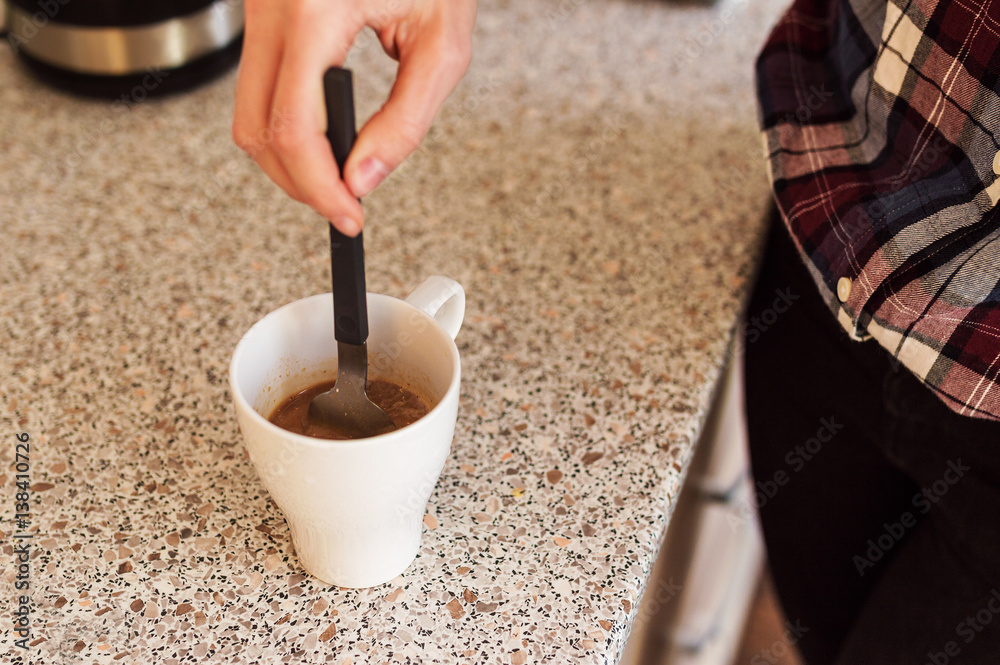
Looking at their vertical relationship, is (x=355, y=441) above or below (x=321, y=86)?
below

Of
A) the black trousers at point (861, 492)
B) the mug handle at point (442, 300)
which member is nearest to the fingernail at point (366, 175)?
the mug handle at point (442, 300)

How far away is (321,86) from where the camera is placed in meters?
0.43

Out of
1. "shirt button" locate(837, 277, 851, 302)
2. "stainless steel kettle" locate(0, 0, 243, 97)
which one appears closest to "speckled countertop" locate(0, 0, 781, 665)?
"stainless steel kettle" locate(0, 0, 243, 97)

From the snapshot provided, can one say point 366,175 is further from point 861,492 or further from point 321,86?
Result: point 861,492

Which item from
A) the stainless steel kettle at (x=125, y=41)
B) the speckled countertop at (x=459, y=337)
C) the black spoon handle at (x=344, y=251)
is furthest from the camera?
the stainless steel kettle at (x=125, y=41)

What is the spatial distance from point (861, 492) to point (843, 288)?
241mm

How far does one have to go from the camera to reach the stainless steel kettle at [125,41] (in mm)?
879

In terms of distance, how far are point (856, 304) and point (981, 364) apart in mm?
87

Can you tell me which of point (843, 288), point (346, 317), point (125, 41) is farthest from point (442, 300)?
point (125, 41)

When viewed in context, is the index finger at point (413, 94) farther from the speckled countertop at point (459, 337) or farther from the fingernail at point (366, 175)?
the speckled countertop at point (459, 337)

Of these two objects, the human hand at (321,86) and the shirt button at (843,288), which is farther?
the shirt button at (843,288)

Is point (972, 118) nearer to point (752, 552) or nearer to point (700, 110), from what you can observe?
point (700, 110)

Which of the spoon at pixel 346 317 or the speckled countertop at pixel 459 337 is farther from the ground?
the spoon at pixel 346 317

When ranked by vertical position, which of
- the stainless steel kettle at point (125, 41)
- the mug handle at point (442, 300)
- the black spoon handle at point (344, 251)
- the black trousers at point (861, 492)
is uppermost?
the black spoon handle at point (344, 251)
